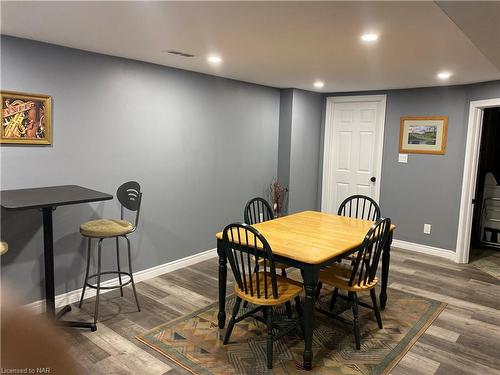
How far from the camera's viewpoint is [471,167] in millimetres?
4617

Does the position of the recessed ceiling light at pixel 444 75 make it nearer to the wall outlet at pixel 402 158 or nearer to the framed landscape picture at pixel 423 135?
the framed landscape picture at pixel 423 135

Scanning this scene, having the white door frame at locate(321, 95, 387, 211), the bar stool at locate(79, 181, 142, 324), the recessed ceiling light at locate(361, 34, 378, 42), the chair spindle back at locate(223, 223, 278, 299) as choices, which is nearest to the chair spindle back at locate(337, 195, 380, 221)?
the white door frame at locate(321, 95, 387, 211)

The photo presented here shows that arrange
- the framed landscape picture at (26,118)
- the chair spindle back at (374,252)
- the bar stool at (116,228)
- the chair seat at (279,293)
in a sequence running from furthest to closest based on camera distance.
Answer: the bar stool at (116,228)
the framed landscape picture at (26,118)
the chair spindle back at (374,252)
the chair seat at (279,293)

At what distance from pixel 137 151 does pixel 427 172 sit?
146 inches

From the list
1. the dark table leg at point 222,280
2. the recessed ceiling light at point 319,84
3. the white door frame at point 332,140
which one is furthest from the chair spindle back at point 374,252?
the white door frame at point 332,140

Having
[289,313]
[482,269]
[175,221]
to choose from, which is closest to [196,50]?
[175,221]

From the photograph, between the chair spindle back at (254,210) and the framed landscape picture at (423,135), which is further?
the framed landscape picture at (423,135)

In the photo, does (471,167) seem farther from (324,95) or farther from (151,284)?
(151,284)

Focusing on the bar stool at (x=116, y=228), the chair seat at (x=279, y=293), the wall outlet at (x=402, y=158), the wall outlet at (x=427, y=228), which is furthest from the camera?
the wall outlet at (x=402, y=158)

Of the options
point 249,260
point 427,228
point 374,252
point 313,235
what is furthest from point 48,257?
point 427,228

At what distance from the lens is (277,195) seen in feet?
18.0

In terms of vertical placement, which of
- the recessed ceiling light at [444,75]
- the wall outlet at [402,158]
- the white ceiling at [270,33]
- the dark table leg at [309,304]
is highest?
the recessed ceiling light at [444,75]

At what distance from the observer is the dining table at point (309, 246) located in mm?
2480

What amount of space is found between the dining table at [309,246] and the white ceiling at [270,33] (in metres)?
1.46
